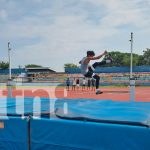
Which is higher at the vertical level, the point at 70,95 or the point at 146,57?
the point at 146,57

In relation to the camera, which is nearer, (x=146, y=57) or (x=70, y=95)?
(x=70, y=95)

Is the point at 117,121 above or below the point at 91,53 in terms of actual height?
below

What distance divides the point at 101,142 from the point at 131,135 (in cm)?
38

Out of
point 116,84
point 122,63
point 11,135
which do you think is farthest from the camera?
point 122,63

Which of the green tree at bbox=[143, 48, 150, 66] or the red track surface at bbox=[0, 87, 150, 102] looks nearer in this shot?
the red track surface at bbox=[0, 87, 150, 102]

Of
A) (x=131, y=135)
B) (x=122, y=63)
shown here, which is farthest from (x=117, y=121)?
(x=122, y=63)

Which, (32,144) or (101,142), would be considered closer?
(101,142)

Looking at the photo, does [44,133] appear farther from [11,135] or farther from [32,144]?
[11,135]

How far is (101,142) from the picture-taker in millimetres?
3656

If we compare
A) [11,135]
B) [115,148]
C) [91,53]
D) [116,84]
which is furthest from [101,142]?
[116,84]

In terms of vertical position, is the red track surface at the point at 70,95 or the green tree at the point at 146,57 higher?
the green tree at the point at 146,57

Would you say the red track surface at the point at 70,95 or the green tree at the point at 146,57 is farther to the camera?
the green tree at the point at 146,57

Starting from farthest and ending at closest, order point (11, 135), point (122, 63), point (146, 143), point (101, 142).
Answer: point (122, 63)
point (11, 135)
point (101, 142)
point (146, 143)

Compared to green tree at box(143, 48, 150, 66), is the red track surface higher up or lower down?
lower down
